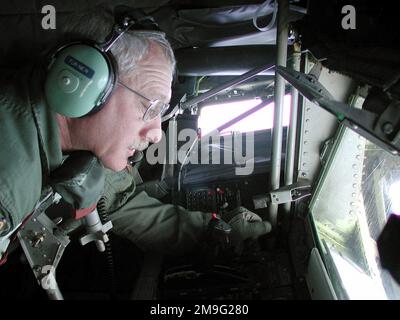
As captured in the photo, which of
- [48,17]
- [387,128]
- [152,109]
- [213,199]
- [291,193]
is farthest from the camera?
[213,199]

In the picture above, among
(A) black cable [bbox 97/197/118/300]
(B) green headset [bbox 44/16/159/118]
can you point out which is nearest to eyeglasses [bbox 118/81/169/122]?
(B) green headset [bbox 44/16/159/118]

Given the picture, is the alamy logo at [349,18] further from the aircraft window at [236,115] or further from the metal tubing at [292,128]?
the aircraft window at [236,115]

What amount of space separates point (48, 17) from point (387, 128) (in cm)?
157

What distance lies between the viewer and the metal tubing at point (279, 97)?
1279 mm

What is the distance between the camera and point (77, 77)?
37.5 inches

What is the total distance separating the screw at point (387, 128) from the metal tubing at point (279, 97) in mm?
674

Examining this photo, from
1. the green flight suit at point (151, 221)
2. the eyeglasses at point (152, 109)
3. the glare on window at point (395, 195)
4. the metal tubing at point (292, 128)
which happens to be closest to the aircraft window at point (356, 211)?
the glare on window at point (395, 195)

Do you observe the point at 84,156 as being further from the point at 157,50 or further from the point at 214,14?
the point at 214,14

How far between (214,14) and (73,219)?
1.06 meters

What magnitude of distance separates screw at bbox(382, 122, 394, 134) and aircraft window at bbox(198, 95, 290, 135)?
1418 mm

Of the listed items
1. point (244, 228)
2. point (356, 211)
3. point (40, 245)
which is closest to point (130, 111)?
point (40, 245)

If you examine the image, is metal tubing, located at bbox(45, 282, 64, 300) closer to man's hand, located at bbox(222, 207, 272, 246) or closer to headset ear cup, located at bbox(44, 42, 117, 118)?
headset ear cup, located at bbox(44, 42, 117, 118)

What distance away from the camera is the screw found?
708 millimetres

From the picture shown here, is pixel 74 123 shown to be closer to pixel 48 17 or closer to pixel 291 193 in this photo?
pixel 48 17
